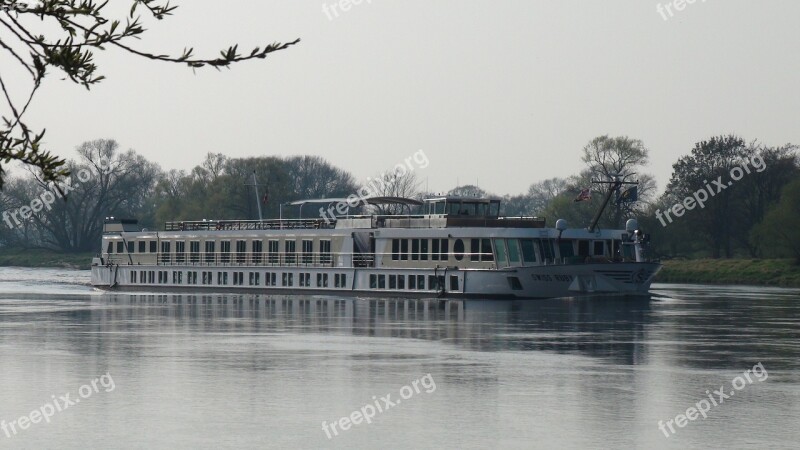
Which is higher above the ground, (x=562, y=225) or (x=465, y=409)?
(x=562, y=225)

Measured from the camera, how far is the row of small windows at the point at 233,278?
77250 millimetres

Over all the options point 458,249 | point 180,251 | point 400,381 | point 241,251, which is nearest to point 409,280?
point 458,249

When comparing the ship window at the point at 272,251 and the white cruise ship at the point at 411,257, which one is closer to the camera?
the white cruise ship at the point at 411,257

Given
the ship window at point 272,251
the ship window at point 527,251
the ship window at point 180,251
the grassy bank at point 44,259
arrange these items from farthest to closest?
1. the grassy bank at point 44,259
2. the ship window at point 180,251
3. the ship window at point 272,251
4. the ship window at point 527,251

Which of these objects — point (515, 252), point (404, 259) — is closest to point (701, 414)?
point (515, 252)

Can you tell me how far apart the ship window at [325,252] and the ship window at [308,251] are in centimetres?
95

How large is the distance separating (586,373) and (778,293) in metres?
58.3

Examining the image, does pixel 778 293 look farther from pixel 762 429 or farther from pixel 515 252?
pixel 762 429

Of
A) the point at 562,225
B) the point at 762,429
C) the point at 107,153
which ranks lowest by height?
the point at 762,429

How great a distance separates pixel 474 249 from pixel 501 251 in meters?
2.03

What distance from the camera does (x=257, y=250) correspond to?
83125 mm

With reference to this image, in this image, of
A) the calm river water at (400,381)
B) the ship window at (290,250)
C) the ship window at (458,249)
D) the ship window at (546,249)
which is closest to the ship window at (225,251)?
the ship window at (290,250)

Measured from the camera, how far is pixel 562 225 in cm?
6900

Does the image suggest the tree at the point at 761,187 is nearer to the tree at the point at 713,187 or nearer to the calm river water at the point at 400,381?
the tree at the point at 713,187
